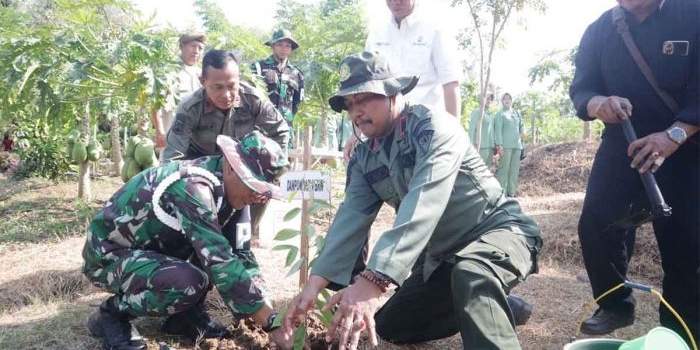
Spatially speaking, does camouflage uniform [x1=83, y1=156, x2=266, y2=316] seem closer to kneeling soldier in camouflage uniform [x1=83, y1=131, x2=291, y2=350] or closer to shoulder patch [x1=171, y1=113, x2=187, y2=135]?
kneeling soldier in camouflage uniform [x1=83, y1=131, x2=291, y2=350]

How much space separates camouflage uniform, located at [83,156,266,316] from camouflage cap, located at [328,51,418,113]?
0.72 metres

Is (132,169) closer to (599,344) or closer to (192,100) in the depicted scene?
(192,100)

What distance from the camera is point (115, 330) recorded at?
7.69 ft

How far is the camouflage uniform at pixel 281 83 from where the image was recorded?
4652mm

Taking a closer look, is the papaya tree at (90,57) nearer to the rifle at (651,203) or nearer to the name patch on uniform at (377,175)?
the name patch on uniform at (377,175)

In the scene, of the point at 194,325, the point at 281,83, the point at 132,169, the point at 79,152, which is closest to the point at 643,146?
the point at 194,325

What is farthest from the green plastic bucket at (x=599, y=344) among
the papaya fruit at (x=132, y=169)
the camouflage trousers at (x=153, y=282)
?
the papaya fruit at (x=132, y=169)

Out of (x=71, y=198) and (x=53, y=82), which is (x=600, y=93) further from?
(x=71, y=198)

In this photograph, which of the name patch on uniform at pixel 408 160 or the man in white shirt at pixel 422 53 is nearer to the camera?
the name patch on uniform at pixel 408 160

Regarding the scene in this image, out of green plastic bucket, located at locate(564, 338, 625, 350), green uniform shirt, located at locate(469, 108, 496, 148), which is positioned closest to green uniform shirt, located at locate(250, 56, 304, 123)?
green plastic bucket, located at locate(564, 338, 625, 350)

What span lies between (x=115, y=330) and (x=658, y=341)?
209cm

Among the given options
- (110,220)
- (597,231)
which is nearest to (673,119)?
(597,231)

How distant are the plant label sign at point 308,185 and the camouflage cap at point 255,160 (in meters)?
0.27

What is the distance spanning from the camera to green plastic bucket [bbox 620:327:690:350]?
1497 millimetres
